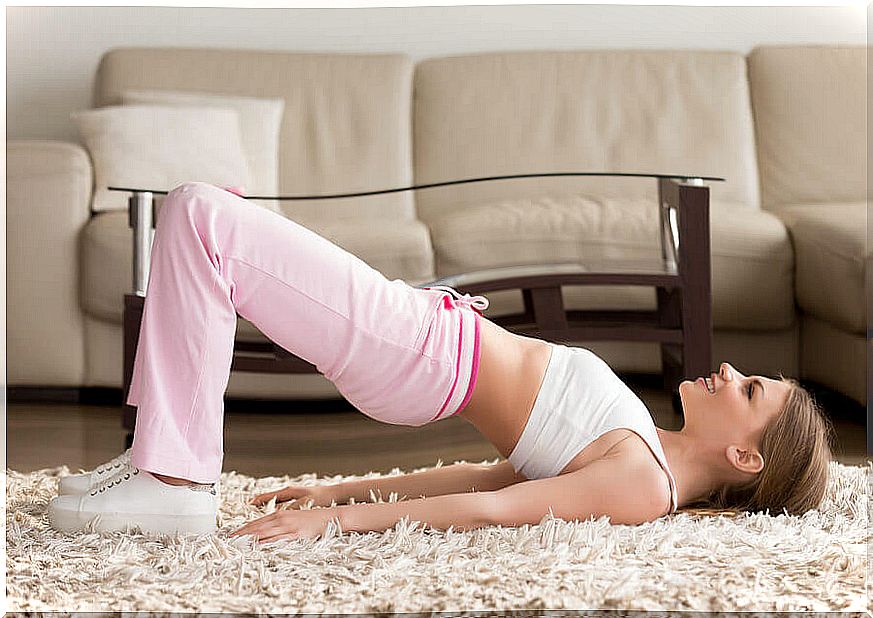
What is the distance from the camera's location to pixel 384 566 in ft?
3.83

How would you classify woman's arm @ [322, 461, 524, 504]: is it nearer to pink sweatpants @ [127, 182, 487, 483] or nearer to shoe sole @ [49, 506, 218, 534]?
pink sweatpants @ [127, 182, 487, 483]

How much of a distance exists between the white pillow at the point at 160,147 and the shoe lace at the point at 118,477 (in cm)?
135

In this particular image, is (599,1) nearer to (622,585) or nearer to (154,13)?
(154,13)

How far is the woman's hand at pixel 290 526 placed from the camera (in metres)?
1.24

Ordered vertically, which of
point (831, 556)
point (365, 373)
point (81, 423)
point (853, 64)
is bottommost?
point (81, 423)

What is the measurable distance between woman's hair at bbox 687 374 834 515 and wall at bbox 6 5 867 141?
6.65ft

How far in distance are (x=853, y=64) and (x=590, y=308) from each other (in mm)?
1174

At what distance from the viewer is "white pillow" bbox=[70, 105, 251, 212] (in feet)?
8.54

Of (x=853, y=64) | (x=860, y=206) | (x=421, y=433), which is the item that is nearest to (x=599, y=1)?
(x=853, y=64)

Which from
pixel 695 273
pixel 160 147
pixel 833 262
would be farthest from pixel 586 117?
pixel 160 147

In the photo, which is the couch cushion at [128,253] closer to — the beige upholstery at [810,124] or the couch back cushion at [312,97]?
the couch back cushion at [312,97]

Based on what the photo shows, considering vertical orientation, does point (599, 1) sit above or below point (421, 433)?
above

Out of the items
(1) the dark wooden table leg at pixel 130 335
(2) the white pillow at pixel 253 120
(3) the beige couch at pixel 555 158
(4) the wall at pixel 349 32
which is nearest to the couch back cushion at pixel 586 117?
(3) the beige couch at pixel 555 158

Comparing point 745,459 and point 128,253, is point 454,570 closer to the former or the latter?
point 745,459
